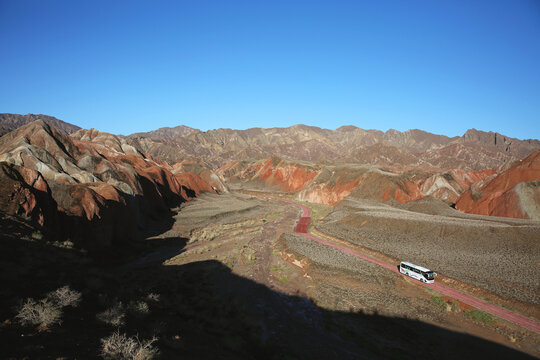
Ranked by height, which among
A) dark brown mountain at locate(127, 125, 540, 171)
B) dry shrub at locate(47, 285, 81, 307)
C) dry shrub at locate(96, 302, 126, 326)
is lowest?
dry shrub at locate(96, 302, 126, 326)

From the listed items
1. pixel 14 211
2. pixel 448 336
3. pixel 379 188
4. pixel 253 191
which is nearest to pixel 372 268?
pixel 448 336

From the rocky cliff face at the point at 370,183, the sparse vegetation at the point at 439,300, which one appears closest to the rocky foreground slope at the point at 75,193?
the sparse vegetation at the point at 439,300

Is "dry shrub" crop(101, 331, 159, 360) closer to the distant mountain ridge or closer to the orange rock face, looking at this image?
the orange rock face

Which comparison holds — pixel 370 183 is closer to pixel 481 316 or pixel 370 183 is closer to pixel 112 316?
pixel 481 316

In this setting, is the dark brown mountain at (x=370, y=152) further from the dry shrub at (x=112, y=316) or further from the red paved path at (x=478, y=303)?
the dry shrub at (x=112, y=316)

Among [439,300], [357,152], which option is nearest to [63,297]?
[439,300]

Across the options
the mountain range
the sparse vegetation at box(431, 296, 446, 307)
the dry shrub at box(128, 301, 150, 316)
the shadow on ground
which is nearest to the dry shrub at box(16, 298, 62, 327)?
the shadow on ground

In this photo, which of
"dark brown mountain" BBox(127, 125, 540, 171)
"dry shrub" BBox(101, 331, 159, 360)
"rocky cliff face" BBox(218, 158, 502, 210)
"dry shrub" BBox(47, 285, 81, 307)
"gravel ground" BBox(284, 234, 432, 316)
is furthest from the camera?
"dark brown mountain" BBox(127, 125, 540, 171)

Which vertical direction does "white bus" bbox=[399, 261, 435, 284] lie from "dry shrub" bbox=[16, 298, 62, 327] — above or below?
below
